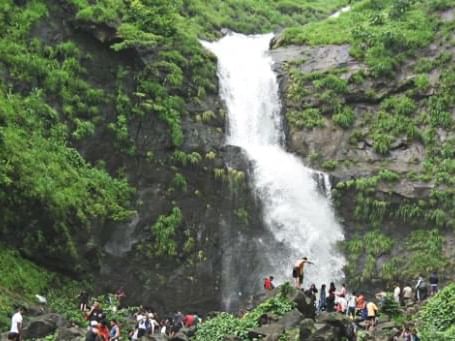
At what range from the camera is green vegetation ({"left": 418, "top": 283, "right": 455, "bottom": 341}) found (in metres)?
16.5

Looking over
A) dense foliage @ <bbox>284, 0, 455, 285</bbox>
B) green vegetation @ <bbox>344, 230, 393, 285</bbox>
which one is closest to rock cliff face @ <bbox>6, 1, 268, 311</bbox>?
green vegetation @ <bbox>344, 230, 393, 285</bbox>

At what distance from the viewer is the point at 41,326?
17.0m

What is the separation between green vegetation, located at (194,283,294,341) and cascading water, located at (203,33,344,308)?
263 inches

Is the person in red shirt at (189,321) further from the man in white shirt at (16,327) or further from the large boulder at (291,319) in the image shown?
the man in white shirt at (16,327)

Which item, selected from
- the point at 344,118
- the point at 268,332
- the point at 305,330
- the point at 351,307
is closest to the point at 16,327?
the point at 268,332

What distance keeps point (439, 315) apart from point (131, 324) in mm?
8966

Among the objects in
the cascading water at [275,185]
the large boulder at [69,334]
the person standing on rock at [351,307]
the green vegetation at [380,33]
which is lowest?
the large boulder at [69,334]

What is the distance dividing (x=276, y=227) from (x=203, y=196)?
3.16m

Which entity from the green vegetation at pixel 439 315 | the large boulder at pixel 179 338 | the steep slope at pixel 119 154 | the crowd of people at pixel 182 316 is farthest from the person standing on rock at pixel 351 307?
the large boulder at pixel 179 338

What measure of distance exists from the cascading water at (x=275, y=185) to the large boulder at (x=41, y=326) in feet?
26.3

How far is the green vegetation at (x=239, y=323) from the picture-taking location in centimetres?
1661

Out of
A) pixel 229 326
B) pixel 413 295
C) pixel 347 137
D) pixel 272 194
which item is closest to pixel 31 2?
pixel 272 194

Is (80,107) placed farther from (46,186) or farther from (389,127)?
(389,127)

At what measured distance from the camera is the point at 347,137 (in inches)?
1156
